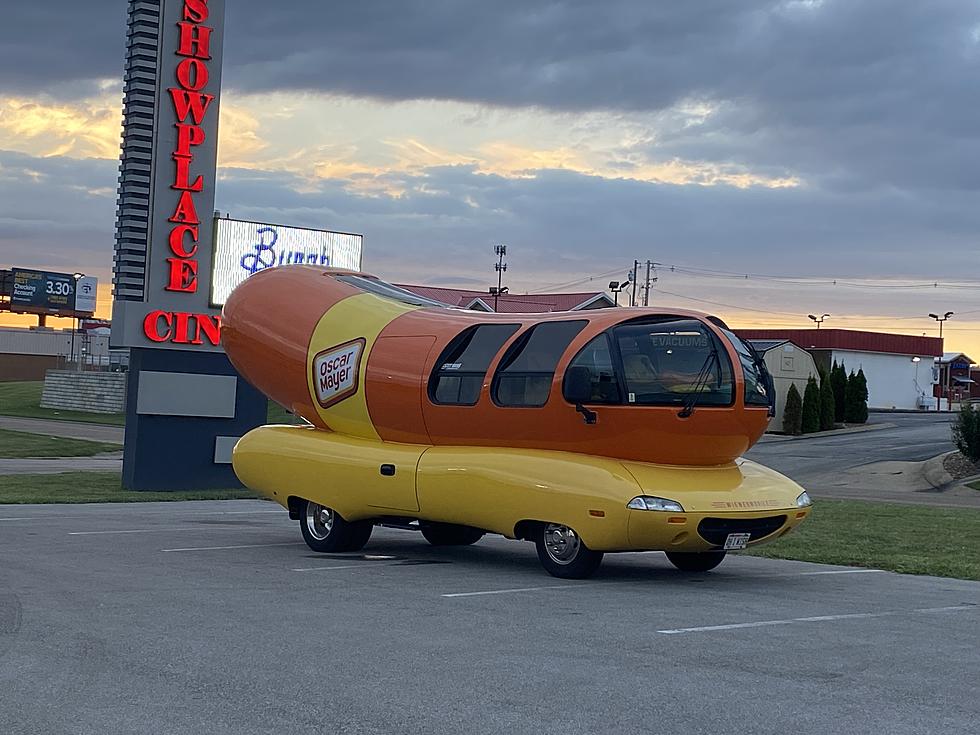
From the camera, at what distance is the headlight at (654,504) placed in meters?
11.9

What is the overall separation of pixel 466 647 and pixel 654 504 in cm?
377

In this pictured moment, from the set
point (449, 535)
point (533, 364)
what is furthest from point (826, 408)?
point (533, 364)

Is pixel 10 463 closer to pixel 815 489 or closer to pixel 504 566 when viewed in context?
pixel 815 489

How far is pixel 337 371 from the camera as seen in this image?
15.3 m

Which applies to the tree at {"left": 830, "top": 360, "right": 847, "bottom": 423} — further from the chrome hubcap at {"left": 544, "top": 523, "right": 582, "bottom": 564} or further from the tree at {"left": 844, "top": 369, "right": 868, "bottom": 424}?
the chrome hubcap at {"left": 544, "top": 523, "right": 582, "bottom": 564}

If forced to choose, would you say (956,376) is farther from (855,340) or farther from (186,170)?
(186,170)

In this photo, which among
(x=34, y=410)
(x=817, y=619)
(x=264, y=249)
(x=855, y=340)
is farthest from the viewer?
(x=855, y=340)

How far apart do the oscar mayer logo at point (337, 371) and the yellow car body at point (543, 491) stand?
1.72ft

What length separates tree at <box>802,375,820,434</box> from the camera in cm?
5550

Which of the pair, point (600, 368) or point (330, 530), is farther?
point (330, 530)

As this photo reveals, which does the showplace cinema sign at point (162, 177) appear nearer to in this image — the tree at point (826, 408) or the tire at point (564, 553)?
the tire at point (564, 553)

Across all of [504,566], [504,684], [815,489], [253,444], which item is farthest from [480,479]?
[815,489]

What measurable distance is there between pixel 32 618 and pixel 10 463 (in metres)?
30.7

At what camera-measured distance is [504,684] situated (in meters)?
7.45
